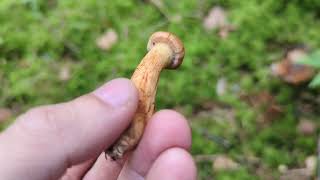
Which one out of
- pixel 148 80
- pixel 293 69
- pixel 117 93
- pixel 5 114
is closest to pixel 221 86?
pixel 293 69

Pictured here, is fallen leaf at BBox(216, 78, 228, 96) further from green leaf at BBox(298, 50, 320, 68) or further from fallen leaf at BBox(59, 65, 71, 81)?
fallen leaf at BBox(59, 65, 71, 81)

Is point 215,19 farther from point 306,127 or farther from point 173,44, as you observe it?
point 173,44

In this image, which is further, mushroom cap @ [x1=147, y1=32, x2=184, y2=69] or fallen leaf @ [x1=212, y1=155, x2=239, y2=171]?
fallen leaf @ [x1=212, y1=155, x2=239, y2=171]

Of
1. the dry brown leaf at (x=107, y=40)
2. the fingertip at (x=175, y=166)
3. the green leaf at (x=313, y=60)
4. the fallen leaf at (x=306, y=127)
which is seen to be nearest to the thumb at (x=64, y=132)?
the fingertip at (x=175, y=166)

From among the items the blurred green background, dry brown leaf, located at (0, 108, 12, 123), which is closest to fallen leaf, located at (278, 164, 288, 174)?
the blurred green background

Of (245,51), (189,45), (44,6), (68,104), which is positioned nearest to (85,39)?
(44,6)

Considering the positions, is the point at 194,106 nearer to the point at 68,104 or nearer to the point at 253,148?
the point at 253,148

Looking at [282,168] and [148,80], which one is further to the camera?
[282,168]

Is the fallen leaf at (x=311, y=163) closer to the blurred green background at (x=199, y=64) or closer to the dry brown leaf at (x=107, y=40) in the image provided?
the blurred green background at (x=199, y=64)

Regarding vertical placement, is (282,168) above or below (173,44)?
below
